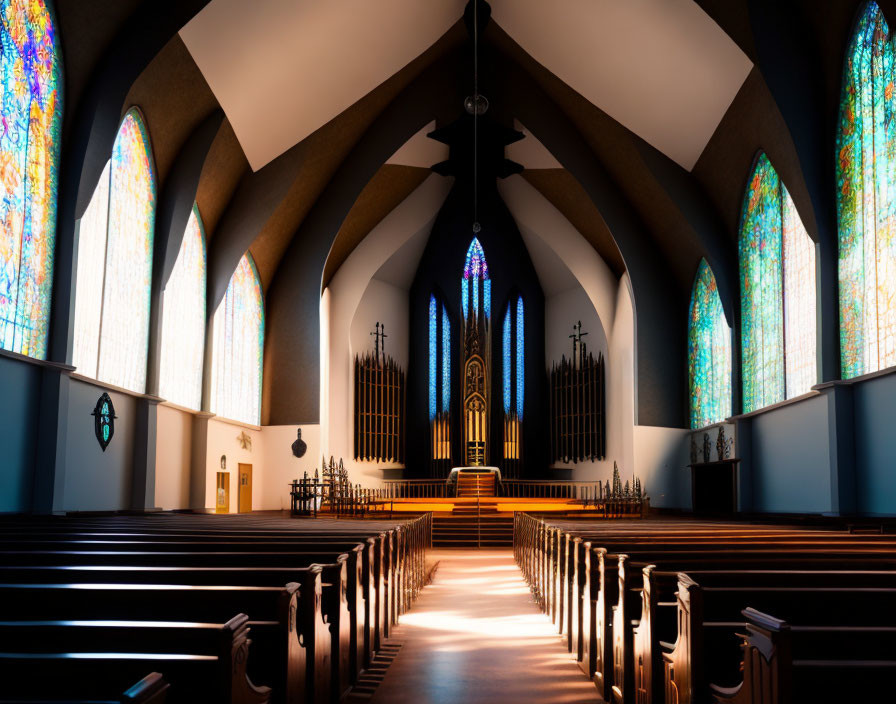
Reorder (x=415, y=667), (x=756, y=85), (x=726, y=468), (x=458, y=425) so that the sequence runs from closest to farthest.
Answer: (x=415, y=667), (x=756, y=85), (x=726, y=468), (x=458, y=425)

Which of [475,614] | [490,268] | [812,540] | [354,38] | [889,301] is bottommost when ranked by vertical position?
[475,614]

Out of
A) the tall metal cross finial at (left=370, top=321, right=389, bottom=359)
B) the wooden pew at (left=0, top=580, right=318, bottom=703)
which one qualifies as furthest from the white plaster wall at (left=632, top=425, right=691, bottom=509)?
the wooden pew at (left=0, top=580, right=318, bottom=703)

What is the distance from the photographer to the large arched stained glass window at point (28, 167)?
9094 millimetres

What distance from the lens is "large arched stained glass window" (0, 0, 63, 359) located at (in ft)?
29.8

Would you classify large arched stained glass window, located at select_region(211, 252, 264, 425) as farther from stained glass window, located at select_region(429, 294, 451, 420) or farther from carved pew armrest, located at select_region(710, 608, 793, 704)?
carved pew armrest, located at select_region(710, 608, 793, 704)

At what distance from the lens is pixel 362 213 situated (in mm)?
18219

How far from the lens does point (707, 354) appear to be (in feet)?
53.8

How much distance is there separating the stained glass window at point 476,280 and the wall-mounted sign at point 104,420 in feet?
38.3

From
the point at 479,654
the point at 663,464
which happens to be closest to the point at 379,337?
the point at 663,464

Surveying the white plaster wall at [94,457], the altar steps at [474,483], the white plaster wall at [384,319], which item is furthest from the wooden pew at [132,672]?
the white plaster wall at [384,319]

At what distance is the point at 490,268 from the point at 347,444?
6.04 m

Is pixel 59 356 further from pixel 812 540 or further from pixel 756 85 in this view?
pixel 756 85

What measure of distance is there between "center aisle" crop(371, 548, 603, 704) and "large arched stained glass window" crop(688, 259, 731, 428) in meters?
8.68

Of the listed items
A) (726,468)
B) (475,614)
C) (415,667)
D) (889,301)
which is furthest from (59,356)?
(726,468)
